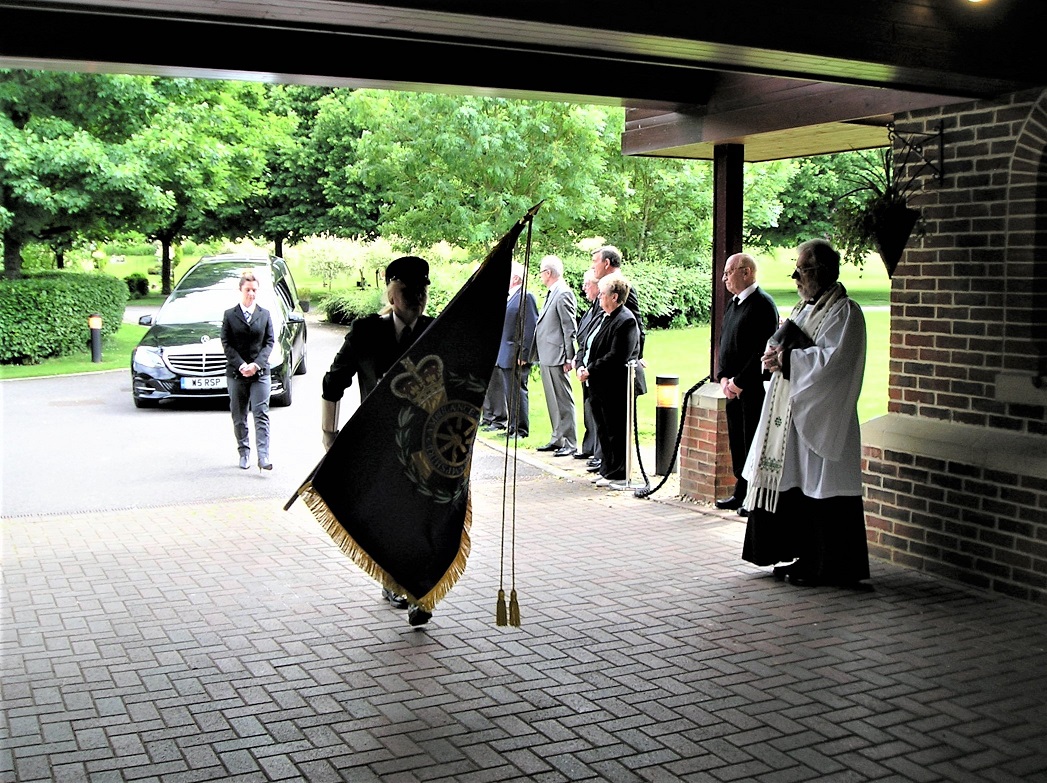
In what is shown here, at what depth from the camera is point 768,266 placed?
46750mm

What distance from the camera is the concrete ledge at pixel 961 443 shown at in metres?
6.67

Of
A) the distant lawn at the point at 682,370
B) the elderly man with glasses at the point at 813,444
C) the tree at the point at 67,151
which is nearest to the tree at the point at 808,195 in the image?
the distant lawn at the point at 682,370

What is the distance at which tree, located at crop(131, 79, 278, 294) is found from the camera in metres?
21.4

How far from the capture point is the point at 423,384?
584 centimetres

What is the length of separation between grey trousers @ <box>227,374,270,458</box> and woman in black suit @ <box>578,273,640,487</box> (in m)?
3.23

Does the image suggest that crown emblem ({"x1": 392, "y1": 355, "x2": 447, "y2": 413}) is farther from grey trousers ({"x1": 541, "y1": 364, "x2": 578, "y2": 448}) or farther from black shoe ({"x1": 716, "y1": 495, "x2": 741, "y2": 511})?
grey trousers ({"x1": 541, "y1": 364, "x2": 578, "y2": 448})

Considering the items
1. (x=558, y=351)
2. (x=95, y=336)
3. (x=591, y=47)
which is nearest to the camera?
(x=591, y=47)

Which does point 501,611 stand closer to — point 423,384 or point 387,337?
point 423,384

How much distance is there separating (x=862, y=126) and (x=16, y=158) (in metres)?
15.7

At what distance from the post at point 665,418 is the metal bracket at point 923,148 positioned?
3.56m

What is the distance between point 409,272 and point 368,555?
1620mm

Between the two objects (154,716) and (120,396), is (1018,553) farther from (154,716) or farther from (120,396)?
(120,396)

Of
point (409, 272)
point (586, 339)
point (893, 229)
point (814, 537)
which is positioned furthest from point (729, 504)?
point (409, 272)

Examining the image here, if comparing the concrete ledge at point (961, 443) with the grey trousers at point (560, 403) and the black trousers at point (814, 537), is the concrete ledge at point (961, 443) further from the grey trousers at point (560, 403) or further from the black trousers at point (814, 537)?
the grey trousers at point (560, 403)
